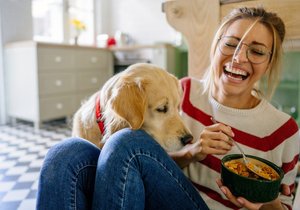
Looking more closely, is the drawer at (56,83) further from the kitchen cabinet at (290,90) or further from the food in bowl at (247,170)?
the food in bowl at (247,170)

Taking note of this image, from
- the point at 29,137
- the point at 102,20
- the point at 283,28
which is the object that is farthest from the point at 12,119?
the point at 283,28

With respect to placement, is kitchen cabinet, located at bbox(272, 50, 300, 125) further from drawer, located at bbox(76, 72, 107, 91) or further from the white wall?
drawer, located at bbox(76, 72, 107, 91)

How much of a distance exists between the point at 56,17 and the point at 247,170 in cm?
386

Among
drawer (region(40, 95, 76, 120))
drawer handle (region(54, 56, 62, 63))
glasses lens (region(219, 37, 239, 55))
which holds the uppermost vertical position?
glasses lens (region(219, 37, 239, 55))

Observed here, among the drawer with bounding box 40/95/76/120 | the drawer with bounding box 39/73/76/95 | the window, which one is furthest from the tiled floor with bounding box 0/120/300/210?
the window

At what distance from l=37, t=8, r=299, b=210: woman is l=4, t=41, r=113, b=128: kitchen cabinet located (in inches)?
90.5

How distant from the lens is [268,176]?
0.64 m

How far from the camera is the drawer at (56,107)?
2994mm

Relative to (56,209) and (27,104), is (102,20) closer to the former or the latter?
(27,104)

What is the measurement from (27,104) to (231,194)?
Answer: 279 cm

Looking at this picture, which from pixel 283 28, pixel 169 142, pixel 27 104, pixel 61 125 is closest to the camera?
pixel 283 28

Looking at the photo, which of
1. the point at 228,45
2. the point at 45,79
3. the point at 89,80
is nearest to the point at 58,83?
the point at 45,79

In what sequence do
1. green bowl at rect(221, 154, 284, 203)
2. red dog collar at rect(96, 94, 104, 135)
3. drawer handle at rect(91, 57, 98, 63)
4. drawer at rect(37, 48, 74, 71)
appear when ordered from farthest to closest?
drawer handle at rect(91, 57, 98, 63) < drawer at rect(37, 48, 74, 71) < red dog collar at rect(96, 94, 104, 135) < green bowl at rect(221, 154, 284, 203)

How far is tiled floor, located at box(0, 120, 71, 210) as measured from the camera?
5.05ft
